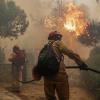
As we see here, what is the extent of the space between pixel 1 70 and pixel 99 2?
158 inches

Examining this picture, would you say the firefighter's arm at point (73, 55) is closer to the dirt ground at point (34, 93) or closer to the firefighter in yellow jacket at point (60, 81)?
the firefighter in yellow jacket at point (60, 81)

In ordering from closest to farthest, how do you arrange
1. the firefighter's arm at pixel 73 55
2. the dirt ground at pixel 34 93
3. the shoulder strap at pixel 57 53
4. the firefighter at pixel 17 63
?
1. the firefighter's arm at pixel 73 55
2. the shoulder strap at pixel 57 53
3. the dirt ground at pixel 34 93
4. the firefighter at pixel 17 63

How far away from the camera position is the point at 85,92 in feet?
33.2

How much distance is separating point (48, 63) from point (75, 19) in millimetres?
6419

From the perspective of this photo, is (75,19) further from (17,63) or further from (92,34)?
(17,63)

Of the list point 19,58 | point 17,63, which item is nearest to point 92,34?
point 19,58

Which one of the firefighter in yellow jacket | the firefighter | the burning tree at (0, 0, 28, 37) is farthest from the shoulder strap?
the burning tree at (0, 0, 28, 37)

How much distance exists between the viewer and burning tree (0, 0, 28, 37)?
12172 millimetres

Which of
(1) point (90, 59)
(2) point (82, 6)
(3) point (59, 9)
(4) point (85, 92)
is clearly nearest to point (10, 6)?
(3) point (59, 9)

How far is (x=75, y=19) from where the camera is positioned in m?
12.0

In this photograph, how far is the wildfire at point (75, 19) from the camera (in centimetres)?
1173

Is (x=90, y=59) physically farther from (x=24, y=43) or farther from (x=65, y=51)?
(x=65, y=51)

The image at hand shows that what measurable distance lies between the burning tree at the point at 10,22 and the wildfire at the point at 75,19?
146 centimetres

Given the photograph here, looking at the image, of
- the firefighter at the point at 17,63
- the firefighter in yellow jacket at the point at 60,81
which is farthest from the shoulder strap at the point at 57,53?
the firefighter at the point at 17,63
